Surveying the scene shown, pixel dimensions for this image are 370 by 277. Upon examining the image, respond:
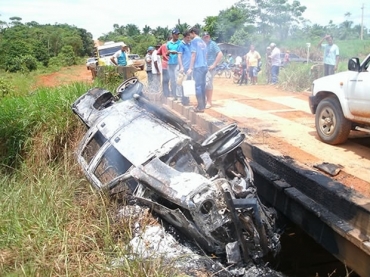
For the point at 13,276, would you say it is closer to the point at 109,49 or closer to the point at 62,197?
the point at 62,197

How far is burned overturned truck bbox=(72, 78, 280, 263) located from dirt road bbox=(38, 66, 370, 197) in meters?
1.04

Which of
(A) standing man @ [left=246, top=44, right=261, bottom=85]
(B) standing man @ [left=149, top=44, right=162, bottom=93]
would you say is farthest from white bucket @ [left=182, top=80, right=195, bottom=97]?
(A) standing man @ [left=246, top=44, right=261, bottom=85]

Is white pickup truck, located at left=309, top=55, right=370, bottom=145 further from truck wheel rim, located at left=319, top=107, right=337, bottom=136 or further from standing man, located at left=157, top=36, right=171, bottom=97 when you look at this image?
standing man, located at left=157, top=36, right=171, bottom=97

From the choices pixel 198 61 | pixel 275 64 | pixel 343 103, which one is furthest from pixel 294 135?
pixel 275 64

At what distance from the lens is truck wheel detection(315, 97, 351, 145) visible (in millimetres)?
5184

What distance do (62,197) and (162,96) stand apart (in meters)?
5.64

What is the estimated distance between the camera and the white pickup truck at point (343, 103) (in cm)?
476

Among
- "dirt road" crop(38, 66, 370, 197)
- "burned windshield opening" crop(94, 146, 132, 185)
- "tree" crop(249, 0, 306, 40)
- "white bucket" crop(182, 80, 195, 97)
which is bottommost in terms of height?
"dirt road" crop(38, 66, 370, 197)

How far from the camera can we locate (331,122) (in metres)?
5.39

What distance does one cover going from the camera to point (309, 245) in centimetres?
485

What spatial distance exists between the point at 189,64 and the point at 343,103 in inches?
144

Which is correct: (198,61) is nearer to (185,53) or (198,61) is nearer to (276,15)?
(185,53)

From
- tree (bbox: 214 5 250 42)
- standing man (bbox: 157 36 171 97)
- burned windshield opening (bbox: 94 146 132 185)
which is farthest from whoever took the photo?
tree (bbox: 214 5 250 42)

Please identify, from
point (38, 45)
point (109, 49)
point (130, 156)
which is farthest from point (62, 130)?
point (38, 45)
